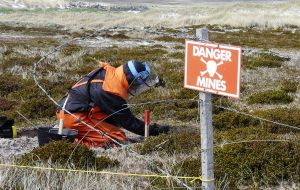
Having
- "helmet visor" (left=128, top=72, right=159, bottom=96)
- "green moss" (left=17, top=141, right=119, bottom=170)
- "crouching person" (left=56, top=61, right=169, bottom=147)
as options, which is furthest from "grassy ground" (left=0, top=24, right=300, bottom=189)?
"helmet visor" (left=128, top=72, right=159, bottom=96)

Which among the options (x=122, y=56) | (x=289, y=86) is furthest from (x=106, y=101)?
(x=122, y=56)

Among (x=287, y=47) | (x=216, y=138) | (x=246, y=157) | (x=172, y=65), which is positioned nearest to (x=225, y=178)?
(x=246, y=157)

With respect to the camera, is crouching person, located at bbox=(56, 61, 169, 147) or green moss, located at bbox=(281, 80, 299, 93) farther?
green moss, located at bbox=(281, 80, 299, 93)

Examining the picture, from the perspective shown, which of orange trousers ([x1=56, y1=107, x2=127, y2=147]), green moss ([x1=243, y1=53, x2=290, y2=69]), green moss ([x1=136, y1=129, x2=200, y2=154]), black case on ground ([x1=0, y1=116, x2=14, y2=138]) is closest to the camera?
green moss ([x1=136, y1=129, x2=200, y2=154])

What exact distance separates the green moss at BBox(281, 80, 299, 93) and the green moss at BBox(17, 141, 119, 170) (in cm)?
705

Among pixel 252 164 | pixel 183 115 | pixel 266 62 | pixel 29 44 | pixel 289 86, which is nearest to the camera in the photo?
pixel 252 164

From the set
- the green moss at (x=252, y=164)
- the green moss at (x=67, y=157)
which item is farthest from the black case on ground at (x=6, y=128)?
the green moss at (x=252, y=164)

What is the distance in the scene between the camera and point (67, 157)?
623 centimetres

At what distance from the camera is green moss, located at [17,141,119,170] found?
611cm

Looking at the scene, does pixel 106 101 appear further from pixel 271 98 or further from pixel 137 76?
pixel 271 98

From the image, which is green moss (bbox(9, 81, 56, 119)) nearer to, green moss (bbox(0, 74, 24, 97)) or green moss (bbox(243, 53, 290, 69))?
green moss (bbox(0, 74, 24, 97))

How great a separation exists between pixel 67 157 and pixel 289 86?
25.5ft

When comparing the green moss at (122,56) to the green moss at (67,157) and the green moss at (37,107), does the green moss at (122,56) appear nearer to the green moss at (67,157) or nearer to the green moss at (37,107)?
the green moss at (37,107)

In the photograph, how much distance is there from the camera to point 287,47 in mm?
27172
